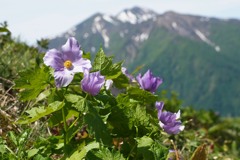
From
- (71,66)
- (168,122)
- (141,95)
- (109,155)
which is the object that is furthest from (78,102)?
(168,122)

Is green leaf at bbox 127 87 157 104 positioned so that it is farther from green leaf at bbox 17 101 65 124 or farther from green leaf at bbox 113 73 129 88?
green leaf at bbox 17 101 65 124

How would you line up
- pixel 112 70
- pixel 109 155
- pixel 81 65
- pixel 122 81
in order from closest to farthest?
Result: pixel 109 155, pixel 81 65, pixel 112 70, pixel 122 81

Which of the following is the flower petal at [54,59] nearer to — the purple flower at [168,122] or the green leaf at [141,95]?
the green leaf at [141,95]

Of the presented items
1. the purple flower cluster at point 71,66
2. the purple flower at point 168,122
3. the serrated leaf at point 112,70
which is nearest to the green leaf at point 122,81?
the purple flower at point 168,122

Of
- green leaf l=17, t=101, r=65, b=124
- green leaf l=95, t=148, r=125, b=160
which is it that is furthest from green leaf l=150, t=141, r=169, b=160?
green leaf l=17, t=101, r=65, b=124

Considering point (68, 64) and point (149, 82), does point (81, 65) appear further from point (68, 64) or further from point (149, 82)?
point (149, 82)

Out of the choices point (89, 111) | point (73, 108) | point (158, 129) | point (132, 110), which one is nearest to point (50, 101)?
point (73, 108)

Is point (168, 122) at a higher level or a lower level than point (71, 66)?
lower
